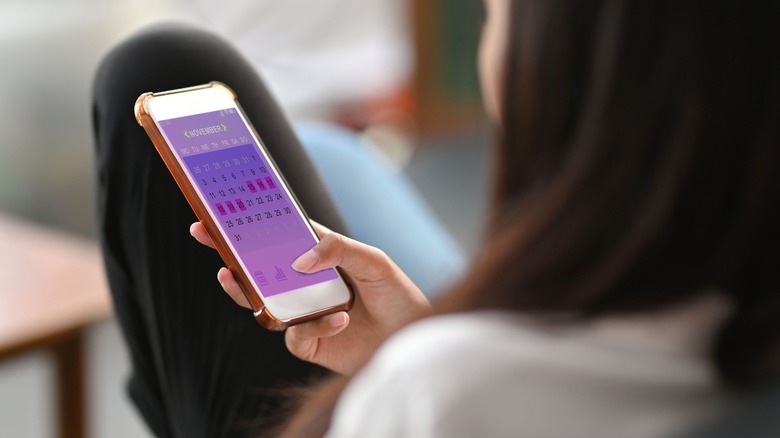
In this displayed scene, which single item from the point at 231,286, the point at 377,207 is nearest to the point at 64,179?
the point at 377,207

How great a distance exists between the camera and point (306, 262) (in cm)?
Answer: 41

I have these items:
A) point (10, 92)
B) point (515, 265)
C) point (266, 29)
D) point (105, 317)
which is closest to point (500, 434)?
point (515, 265)

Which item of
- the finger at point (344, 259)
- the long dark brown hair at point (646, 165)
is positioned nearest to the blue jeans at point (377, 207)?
the finger at point (344, 259)

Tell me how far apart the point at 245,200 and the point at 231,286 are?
4 centimetres

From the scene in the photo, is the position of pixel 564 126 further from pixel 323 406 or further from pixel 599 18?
pixel 323 406

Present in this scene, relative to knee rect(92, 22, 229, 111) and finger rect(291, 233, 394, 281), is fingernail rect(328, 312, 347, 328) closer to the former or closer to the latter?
finger rect(291, 233, 394, 281)

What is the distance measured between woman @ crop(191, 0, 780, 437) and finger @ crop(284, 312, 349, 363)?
0.09 metres

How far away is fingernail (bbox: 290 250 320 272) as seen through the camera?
41cm

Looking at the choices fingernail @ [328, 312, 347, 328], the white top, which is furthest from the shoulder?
fingernail @ [328, 312, 347, 328]

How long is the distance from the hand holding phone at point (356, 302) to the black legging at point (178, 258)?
3 cm

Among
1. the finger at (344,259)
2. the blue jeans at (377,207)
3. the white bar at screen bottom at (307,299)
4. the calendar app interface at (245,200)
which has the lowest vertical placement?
the blue jeans at (377,207)

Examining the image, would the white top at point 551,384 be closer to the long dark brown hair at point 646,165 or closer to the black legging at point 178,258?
the long dark brown hair at point 646,165

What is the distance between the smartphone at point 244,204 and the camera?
0.40 meters

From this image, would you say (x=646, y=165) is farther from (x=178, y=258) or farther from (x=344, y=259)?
(x=178, y=258)
